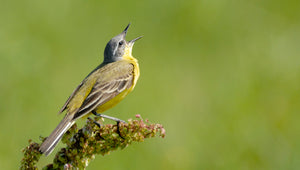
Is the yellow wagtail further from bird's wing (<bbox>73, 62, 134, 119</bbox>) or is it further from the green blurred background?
the green blurred background

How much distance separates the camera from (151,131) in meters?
5.05

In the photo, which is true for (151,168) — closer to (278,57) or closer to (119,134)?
(119,134)

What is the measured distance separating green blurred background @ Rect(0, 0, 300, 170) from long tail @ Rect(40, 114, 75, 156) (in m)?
2.50

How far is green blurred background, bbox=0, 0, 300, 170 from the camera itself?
8562 millimetres

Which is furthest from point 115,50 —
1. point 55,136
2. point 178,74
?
point 55,136

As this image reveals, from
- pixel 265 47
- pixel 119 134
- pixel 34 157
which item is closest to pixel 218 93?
pixel 265 47

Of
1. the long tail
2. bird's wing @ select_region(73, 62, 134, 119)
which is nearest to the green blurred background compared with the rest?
bird's wing @ select_region(73, 62, 134, 119)

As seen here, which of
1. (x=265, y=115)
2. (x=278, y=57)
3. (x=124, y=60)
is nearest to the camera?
(x=124, y=60)

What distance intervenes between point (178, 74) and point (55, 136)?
574 centimetres

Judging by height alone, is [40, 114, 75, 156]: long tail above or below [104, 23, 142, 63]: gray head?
below

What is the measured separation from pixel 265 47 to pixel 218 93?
1.91m

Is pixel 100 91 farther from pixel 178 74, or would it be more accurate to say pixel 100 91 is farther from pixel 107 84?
pixel 178 74

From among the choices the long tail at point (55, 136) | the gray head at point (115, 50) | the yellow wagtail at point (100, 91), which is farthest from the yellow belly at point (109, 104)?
the gray head at point (115, 50)

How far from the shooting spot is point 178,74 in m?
10.8
